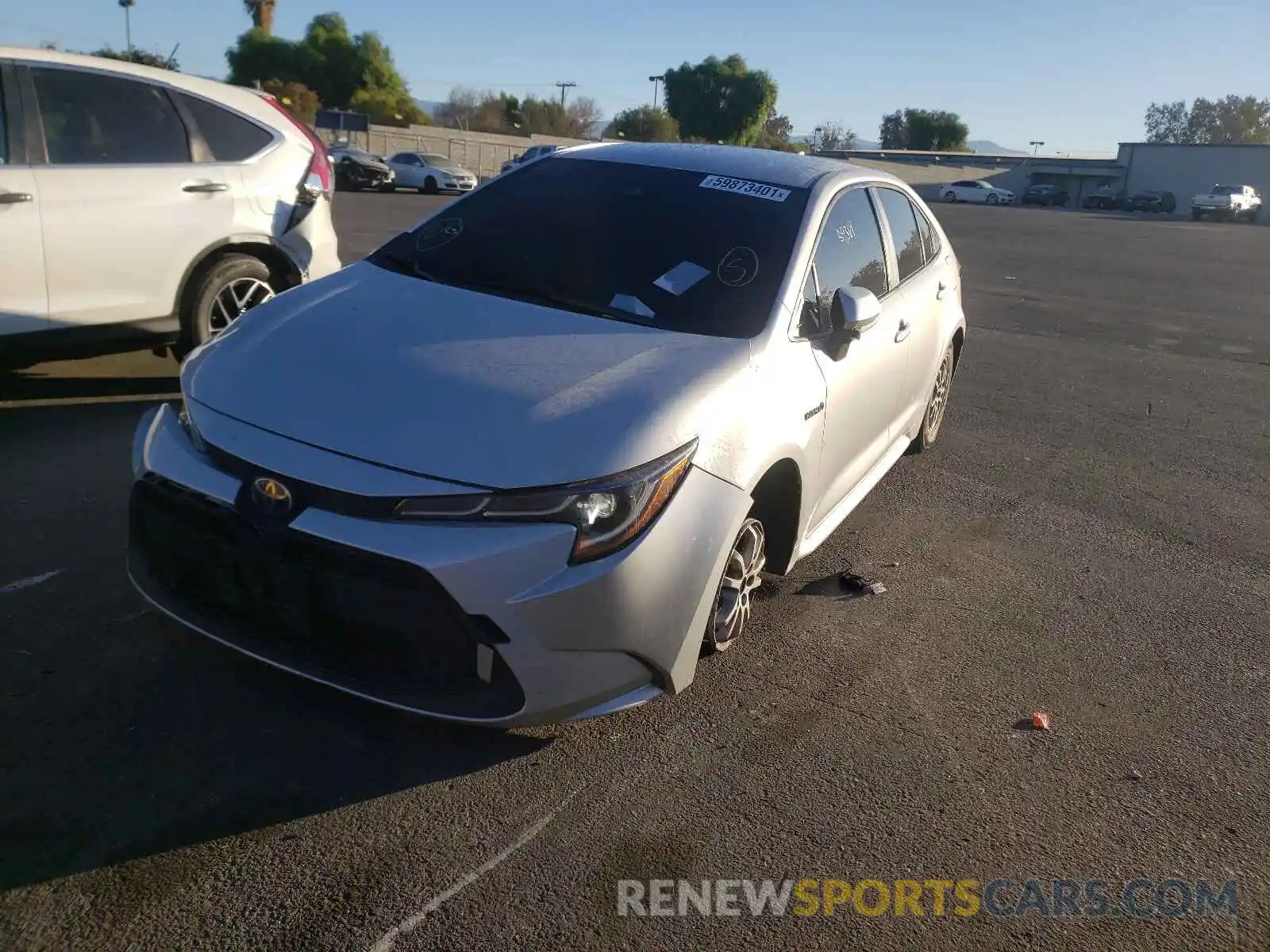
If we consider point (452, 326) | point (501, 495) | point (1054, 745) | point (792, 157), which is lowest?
point (1054, 745)

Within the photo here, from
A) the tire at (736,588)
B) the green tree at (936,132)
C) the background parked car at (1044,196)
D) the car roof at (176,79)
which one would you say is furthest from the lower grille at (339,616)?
the green tree at (936,132)

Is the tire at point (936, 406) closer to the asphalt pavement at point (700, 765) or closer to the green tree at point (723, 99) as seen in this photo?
the asphalt pavement at point (700, 765)

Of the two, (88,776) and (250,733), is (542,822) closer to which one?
(250,733)

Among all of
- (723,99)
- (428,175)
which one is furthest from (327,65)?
(428,175)

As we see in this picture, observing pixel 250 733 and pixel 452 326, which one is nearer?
pixel 250 733

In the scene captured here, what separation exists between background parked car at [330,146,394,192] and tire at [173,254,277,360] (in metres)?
27.8

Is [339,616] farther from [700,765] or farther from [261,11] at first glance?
[261,11]

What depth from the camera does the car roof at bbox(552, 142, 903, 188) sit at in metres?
4.28

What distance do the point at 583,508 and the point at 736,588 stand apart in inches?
38.3

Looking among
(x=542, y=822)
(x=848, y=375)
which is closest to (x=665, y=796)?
(x=542, y=822)

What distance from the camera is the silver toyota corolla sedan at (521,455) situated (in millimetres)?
2600

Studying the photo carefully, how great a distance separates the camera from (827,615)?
13.3 ft

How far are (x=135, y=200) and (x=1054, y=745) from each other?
5.13m

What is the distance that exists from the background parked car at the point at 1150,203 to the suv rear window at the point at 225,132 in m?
64.4
